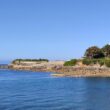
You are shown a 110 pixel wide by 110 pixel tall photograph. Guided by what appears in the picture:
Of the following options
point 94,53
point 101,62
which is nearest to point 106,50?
point 94,53

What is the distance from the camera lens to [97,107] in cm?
4931

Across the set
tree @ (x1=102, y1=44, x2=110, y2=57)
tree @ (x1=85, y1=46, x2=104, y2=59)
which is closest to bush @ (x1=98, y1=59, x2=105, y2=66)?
tree @ (x1=85, y1=46, x2=104, y2=59)

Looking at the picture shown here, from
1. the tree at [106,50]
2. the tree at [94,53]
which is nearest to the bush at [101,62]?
the tree at [94,53]

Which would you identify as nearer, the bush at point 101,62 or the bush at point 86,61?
the bush at point 101,62

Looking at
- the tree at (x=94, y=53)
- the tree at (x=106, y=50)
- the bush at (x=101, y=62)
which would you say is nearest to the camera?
the bush at (x=101, y=62)

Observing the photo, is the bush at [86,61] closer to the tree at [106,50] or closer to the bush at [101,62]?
the bush at [101,62]

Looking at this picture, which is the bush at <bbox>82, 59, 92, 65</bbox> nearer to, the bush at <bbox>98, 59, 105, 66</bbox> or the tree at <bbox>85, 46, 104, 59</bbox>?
the bush at <bbox>98, 59, 105, 66</bbox>

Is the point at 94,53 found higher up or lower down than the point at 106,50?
lower down

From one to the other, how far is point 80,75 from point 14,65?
87.3 metres

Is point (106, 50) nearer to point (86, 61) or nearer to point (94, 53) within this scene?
point (94, 53)

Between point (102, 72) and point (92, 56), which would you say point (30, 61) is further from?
point (102, 72)

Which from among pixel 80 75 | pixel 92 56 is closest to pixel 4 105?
pixel 80 75

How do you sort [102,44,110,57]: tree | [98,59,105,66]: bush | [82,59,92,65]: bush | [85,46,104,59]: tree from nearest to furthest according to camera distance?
1. [98,59,105,66]: bush
2. [82,59,92,65]: bush
3. [85,46,104,59]: tree
4. [102,44,110,57]: tree

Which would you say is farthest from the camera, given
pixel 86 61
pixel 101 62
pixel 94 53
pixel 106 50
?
pixel 106 50
